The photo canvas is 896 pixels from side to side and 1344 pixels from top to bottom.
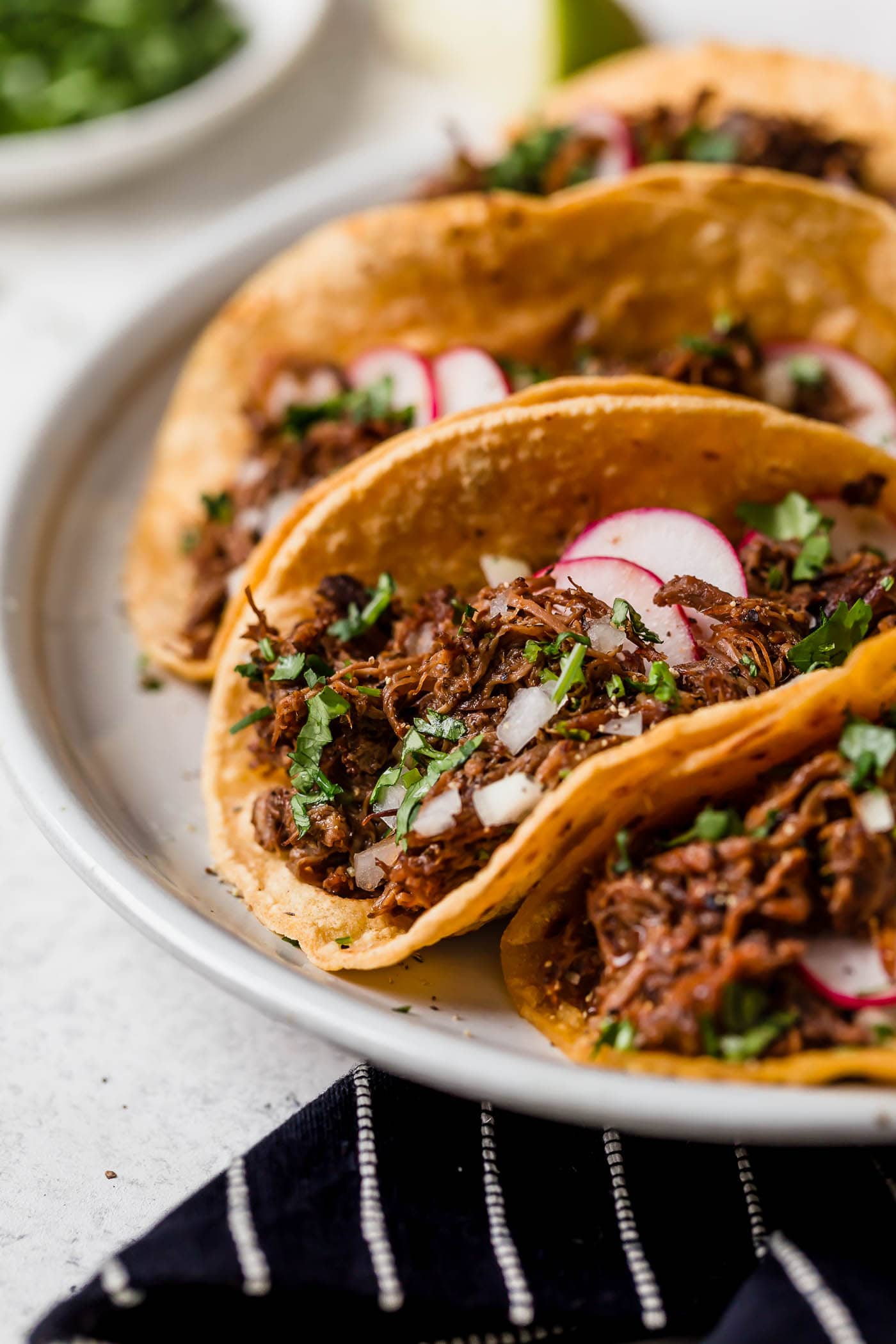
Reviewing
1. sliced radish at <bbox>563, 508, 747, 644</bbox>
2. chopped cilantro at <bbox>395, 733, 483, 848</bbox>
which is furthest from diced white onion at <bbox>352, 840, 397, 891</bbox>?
sliced radish at <bbox>563, 508, 747, 644</bbox>

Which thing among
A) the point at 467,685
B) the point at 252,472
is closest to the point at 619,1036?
the point at 467,685

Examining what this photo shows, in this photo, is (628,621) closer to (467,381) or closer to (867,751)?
(867,751)

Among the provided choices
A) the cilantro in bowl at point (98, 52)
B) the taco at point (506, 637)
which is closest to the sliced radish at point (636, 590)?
the taco at point (506, 637)

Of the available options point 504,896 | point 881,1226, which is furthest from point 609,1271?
point 504,896

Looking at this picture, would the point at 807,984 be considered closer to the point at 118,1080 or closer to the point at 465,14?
the point at 118,1080

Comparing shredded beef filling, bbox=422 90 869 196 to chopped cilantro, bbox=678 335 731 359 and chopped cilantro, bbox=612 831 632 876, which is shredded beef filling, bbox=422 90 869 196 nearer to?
chopped cilantro, bbox=678 335 731 359

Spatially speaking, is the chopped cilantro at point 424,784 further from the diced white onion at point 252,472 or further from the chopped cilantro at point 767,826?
the diced white onion at point 252,472
